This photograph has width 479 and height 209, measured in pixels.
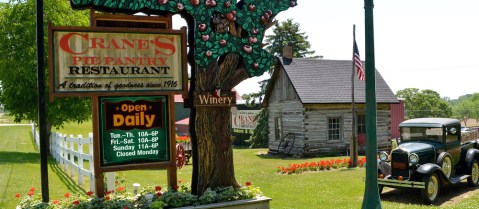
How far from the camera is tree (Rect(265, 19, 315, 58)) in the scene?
38594 millimetres

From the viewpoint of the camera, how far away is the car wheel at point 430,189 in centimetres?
1155

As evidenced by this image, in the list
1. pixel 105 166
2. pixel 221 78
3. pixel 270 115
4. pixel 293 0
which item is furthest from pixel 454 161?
pixel 270 115

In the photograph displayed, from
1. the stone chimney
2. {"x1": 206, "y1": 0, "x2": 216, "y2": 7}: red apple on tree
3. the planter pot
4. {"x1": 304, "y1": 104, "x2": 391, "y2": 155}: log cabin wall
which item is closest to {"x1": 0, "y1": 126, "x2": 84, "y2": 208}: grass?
the planter pot

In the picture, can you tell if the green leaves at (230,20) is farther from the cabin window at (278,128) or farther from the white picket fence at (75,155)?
the cabin window at (278,128)

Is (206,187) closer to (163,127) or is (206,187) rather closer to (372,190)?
(163,127)

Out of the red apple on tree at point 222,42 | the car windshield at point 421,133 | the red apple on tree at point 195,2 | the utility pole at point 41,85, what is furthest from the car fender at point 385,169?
the utility pole at point 41,85

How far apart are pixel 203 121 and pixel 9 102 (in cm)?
2128

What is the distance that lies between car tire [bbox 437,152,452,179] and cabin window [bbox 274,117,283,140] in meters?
15.2

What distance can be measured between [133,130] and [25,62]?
64.8 feet

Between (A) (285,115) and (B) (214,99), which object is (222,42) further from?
(A) (285,115)

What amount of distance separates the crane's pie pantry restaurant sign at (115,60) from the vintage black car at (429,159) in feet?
21.8

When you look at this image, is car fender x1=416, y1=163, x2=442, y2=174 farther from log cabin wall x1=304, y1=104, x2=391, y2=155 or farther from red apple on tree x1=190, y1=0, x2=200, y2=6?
log cabin wall x1=304, y1=104, x2=391, y2=155

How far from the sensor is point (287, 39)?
3919cm

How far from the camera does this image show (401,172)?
40.6 feet
